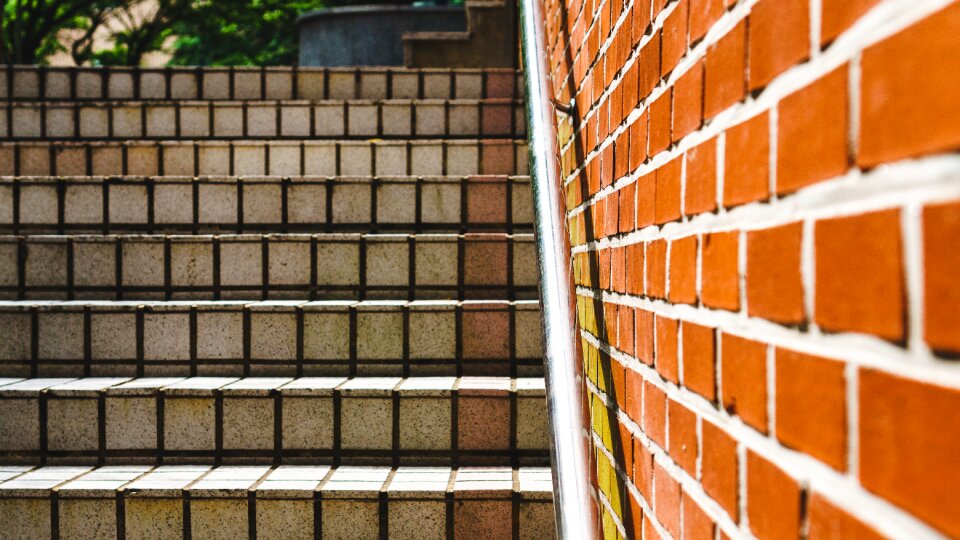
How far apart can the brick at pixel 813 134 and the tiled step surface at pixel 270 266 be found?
72.3 inches

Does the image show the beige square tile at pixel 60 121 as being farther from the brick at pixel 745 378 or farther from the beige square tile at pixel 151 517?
the brick at pixel 745 378

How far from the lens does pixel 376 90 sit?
358 cm

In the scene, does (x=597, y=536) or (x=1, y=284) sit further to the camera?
(x=1, y=284)

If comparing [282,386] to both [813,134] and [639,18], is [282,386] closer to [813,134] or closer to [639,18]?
[639,18]

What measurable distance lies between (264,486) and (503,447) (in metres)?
0.62

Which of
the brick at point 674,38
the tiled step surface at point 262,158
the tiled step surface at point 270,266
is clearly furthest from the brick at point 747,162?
the tiled step surface at point 262,158

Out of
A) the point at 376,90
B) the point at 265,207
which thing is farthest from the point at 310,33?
the point at 265,207

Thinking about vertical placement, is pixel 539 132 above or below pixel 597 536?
above

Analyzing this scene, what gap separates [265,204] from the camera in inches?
106

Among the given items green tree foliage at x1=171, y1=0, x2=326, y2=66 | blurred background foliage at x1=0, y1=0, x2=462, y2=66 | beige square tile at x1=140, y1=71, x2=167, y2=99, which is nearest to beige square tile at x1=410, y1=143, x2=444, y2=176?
beige square tile at x1=140, y1=71, x2=167, y2=99

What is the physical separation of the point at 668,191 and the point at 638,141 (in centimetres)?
19

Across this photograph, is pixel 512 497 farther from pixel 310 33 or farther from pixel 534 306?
pixel 310 33

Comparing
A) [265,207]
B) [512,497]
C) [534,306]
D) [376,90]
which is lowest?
[512,497]

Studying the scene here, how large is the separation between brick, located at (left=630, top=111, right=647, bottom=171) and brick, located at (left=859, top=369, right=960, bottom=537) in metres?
0.62
